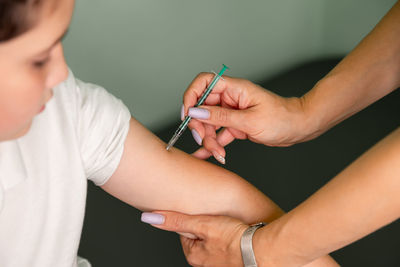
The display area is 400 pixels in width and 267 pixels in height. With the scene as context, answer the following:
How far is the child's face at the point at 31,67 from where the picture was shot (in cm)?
72

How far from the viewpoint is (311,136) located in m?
1.39

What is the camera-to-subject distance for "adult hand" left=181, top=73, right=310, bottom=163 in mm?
1219

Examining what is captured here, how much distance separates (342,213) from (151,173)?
39 cm

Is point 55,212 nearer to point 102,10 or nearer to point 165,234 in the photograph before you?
point 165,234

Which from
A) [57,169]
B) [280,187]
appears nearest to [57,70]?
[57,169]

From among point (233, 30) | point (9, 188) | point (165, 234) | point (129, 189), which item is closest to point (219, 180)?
point (129, 189)

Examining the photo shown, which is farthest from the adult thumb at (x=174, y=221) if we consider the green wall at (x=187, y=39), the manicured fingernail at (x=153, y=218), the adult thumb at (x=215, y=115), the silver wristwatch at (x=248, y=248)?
the green wall at (x=187, y=39)

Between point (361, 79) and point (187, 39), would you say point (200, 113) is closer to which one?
point (361, 79)

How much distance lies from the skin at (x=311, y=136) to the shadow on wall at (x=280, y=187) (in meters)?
0.21

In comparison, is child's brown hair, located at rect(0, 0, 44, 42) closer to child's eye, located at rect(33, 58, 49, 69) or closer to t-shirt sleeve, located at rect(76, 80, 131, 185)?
child's eye, located at rect(33, 58, 49, 69)

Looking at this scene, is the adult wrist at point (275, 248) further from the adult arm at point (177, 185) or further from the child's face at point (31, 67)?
the child's face at point (31, 67)

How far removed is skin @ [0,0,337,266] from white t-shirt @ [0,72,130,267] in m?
0.05

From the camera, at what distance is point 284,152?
1668mm

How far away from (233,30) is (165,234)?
2.42 ft
